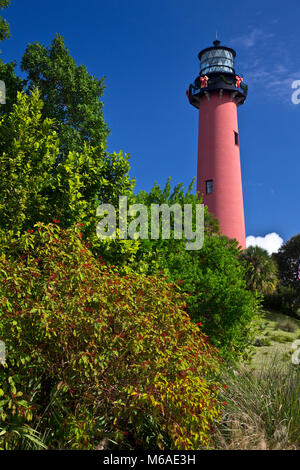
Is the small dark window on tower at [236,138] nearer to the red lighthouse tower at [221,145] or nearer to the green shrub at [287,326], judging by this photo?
the red lighthouse tower at [221,145]

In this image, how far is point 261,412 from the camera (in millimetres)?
7000

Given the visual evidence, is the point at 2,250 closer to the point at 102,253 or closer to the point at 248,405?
the point at 102,253

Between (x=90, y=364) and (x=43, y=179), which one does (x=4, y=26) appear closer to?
(x=43, y=179)

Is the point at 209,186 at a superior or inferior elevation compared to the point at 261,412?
superior

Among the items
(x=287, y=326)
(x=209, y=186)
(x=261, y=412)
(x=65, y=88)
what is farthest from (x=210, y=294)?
(x=209, y=186)

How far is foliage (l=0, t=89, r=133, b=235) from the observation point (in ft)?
32.6

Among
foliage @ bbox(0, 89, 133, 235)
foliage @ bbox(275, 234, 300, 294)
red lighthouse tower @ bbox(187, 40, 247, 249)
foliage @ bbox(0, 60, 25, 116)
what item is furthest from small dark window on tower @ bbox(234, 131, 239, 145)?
foliage @ bbox(0, 89, 133, 235)

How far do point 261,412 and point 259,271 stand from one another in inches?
906

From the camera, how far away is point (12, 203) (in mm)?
9680

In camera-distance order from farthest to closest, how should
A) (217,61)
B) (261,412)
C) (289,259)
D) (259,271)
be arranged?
(289,259) < (217,61) < (259,271) < (261,412)

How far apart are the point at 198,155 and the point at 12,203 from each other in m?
26.2

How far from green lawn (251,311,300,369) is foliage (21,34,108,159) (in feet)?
45.1

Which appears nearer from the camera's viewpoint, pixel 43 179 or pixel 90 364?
pixel 90 364
